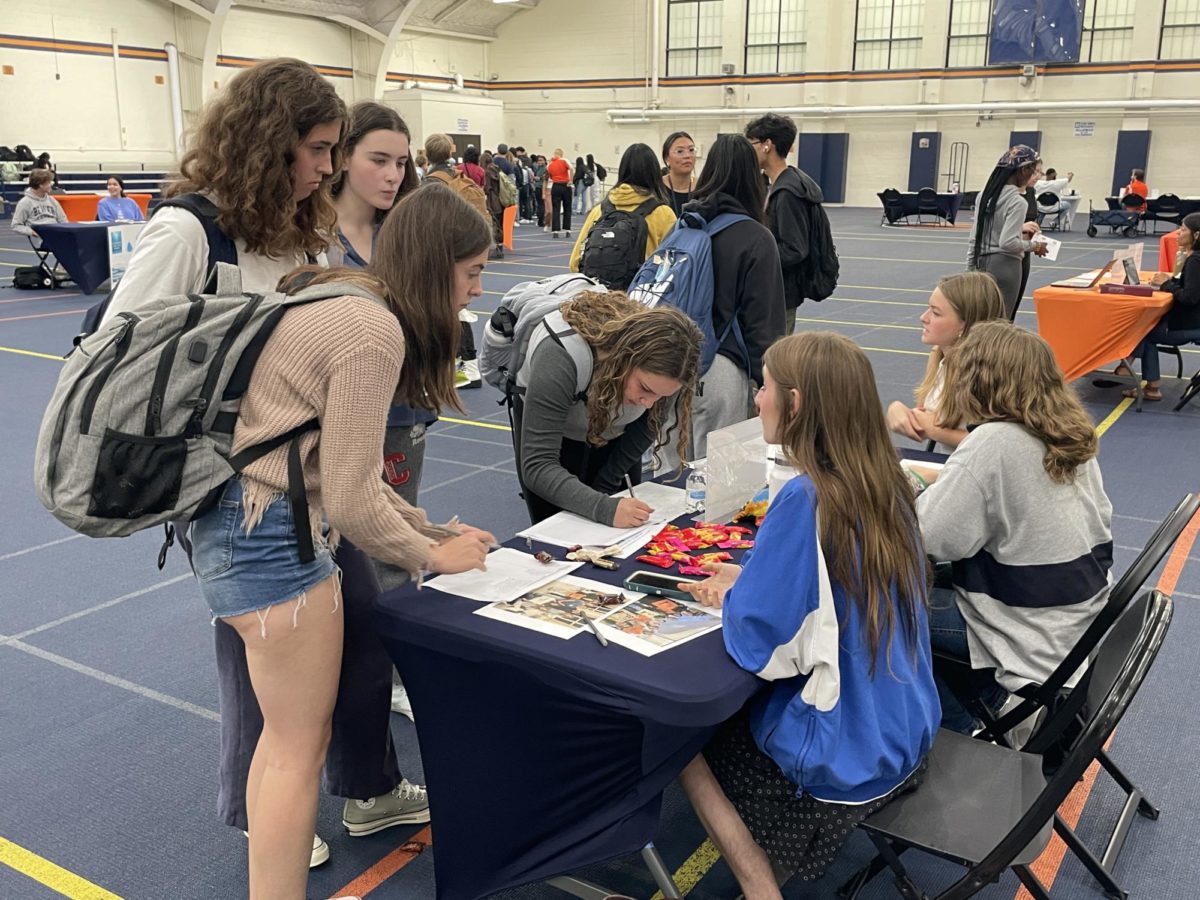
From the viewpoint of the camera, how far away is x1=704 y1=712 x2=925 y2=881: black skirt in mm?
1829

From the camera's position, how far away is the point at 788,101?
2458cm

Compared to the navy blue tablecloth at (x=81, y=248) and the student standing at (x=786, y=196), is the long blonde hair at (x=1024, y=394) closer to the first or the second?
the student standing at (x=786, y=196)

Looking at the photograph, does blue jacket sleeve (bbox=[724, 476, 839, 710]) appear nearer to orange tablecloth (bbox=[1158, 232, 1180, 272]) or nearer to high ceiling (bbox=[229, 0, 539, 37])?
orange tablecloth (bbox=[1158, 232, 1180, 272])

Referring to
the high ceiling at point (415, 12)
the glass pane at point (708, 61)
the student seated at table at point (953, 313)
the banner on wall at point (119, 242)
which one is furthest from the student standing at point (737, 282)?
the glass pane at point (708, 61)

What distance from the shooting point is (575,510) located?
7.98 ft

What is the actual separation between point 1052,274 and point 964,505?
1112cm

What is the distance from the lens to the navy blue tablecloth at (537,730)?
164 cm

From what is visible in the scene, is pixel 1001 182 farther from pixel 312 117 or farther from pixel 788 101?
pixel 788 101

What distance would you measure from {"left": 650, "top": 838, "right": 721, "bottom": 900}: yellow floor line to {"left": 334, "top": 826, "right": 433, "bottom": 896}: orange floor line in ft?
1.86

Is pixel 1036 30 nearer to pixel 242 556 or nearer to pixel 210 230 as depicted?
pixel 210 230

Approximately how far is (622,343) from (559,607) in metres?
0.80

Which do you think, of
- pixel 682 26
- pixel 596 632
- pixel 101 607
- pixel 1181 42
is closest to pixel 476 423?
pixel 101 607

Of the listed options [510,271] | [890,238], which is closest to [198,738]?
[510,271]

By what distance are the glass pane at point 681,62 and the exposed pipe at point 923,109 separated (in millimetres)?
1005
